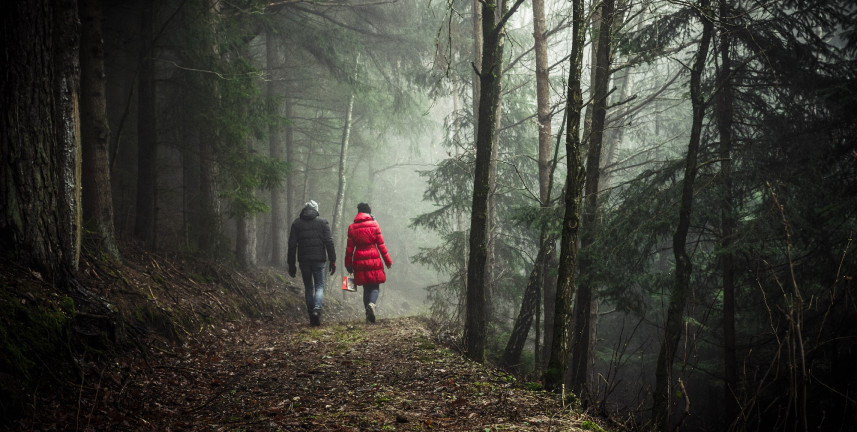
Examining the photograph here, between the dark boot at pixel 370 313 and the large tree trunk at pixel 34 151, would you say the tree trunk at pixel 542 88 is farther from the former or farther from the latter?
the large tree trunk at pixel 34 151

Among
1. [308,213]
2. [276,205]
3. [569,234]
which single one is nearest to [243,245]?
[308,213]

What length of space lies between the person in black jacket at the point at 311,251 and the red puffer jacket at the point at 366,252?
0.46 metres

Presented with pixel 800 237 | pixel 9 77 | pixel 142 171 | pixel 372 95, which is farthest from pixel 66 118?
pixel 372 95

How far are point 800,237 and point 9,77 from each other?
9.35 metres

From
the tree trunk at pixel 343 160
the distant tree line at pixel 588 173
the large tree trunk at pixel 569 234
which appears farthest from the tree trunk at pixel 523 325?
the tree trunk at pixel 343 160

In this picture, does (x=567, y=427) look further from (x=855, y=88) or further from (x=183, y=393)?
(x=855, y=88)

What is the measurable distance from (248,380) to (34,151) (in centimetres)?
303

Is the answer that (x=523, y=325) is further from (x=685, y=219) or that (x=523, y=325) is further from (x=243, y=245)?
(x=243, y=245)

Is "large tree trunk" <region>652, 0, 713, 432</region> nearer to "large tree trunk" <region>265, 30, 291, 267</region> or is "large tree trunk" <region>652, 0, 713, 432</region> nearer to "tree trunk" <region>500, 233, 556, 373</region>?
"tree trunk" <region>500, 233, 556, 373</region>

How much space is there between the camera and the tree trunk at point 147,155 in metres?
8.70

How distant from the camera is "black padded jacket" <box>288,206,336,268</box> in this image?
30.0ft

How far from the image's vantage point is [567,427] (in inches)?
147

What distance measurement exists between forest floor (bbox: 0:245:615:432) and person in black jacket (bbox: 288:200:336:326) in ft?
3.20

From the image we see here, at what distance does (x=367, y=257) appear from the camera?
9336 millimetres
